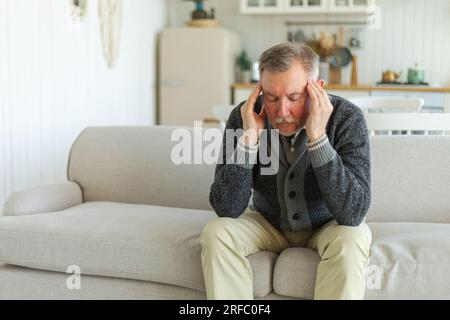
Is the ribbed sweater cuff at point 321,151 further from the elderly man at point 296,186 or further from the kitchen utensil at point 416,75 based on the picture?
→ the kitchen utensil at point 416,75

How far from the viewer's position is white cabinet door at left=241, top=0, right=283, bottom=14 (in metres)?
5.57

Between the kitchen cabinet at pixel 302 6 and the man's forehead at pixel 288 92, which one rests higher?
the kitchen cabinet at pixel 302 6

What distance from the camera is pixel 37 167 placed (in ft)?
12.5

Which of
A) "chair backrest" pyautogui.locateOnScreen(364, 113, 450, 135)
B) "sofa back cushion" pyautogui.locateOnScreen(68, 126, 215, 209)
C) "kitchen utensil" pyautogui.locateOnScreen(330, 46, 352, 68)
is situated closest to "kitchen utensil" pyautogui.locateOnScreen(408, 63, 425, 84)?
"kitchen utensil" pyautogui.locateOnScreen(330, 46, 352, 68)

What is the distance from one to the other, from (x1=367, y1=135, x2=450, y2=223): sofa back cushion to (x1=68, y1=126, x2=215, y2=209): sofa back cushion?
707mm

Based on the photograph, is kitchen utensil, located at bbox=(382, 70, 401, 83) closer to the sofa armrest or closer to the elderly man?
the sofa armrest

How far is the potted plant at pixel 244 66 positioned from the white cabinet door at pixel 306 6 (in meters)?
0.56

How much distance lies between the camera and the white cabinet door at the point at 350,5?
5465 millimetres

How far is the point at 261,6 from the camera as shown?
221 inches

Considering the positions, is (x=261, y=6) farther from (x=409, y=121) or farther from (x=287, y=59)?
(x=287, y=59)

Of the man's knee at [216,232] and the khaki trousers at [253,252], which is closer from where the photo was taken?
the khaki trousers at [253,252]

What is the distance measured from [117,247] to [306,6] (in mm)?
3877

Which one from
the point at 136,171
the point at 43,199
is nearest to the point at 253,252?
the point at 136,171

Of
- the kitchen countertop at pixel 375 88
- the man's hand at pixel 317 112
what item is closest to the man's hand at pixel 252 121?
the man's hand at pixel 317 112
